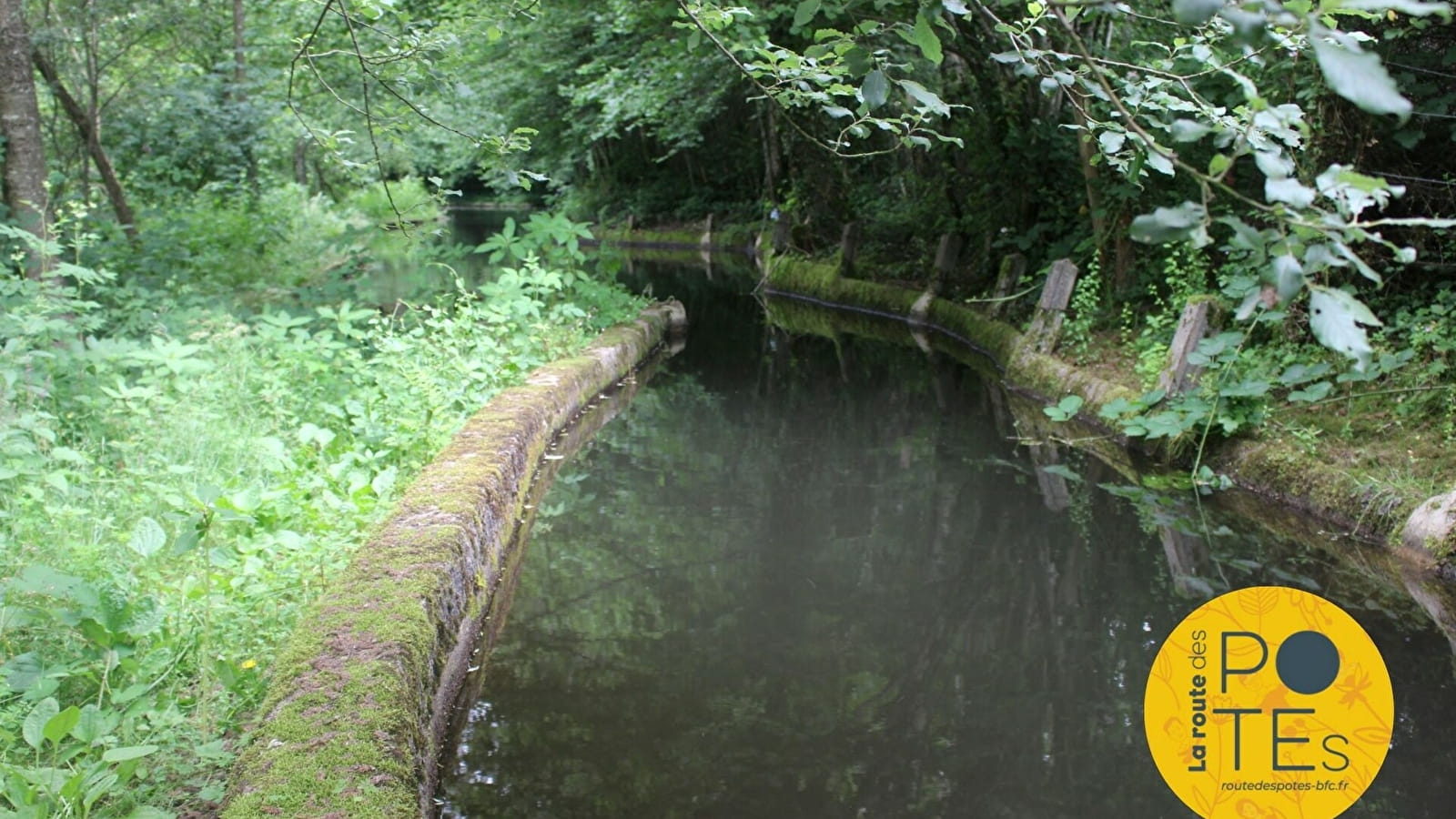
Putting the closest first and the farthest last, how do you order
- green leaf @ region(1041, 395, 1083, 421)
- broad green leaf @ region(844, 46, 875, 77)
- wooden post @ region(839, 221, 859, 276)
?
broad green leaf @ region(844, 46, 875, 77)
green leaf @ region(1041, 395, 1083, 421)
wooden post @ region(839, 221, 859, 276)

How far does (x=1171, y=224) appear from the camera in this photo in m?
1.50

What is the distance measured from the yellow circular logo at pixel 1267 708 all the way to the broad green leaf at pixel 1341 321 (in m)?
1.81

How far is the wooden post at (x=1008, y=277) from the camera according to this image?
12.3 meters

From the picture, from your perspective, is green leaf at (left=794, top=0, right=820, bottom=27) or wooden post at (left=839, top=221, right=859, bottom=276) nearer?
green leaf at (left=794, top=0, right=820, bottom=27)

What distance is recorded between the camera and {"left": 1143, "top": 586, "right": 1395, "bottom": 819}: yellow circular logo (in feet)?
9.46

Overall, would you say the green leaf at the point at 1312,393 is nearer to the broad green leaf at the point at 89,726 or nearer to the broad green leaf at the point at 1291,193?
the broad green leaf at the point at 1291,193

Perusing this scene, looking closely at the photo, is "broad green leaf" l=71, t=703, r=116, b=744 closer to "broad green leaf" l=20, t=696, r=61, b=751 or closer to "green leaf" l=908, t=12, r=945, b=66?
"broad green leaf" l=20, t=696, r=61, b=751

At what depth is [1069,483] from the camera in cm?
716

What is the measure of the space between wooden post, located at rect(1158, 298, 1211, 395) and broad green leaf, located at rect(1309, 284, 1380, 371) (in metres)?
6.58

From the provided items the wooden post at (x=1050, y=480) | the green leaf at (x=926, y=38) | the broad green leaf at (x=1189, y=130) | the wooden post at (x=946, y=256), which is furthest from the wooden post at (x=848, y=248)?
the broad green leaf at (x=1189, y=130)

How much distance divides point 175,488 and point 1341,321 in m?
4.79

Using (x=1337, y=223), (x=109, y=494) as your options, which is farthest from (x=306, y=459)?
(x=1337, y=223)

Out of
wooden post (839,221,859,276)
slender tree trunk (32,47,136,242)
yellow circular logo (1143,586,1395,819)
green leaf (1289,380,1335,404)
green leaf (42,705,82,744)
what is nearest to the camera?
green leaf (42,705,82,744)

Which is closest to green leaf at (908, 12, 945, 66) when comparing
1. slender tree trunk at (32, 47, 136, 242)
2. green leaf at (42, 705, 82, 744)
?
green leaf at (42, 705, 82, 744)
